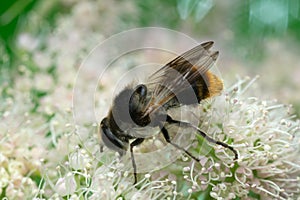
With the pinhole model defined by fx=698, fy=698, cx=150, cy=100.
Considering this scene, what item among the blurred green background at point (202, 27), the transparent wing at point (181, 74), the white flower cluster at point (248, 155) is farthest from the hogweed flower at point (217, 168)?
the blurred green background at point (202, 27)

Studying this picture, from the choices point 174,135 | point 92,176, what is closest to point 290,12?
point 174,135

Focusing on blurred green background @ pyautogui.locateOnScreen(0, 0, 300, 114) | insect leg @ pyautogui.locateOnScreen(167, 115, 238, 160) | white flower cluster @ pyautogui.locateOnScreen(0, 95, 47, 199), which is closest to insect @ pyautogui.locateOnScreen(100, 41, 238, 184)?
insect leg @ pyautogui.locateOnScreen(167, 115, 238, 160)

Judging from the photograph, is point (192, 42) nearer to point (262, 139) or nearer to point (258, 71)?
point (258, 71)

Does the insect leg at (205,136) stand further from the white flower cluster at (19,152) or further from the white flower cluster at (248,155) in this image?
the white flower cluster at (19,152)

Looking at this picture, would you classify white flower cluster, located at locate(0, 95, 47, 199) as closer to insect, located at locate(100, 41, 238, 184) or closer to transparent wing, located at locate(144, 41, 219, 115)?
insect, located at locate(100, 41, 238, 184)

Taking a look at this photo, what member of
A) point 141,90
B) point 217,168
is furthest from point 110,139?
point 217,168

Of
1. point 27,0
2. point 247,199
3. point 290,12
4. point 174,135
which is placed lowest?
point 247,199
